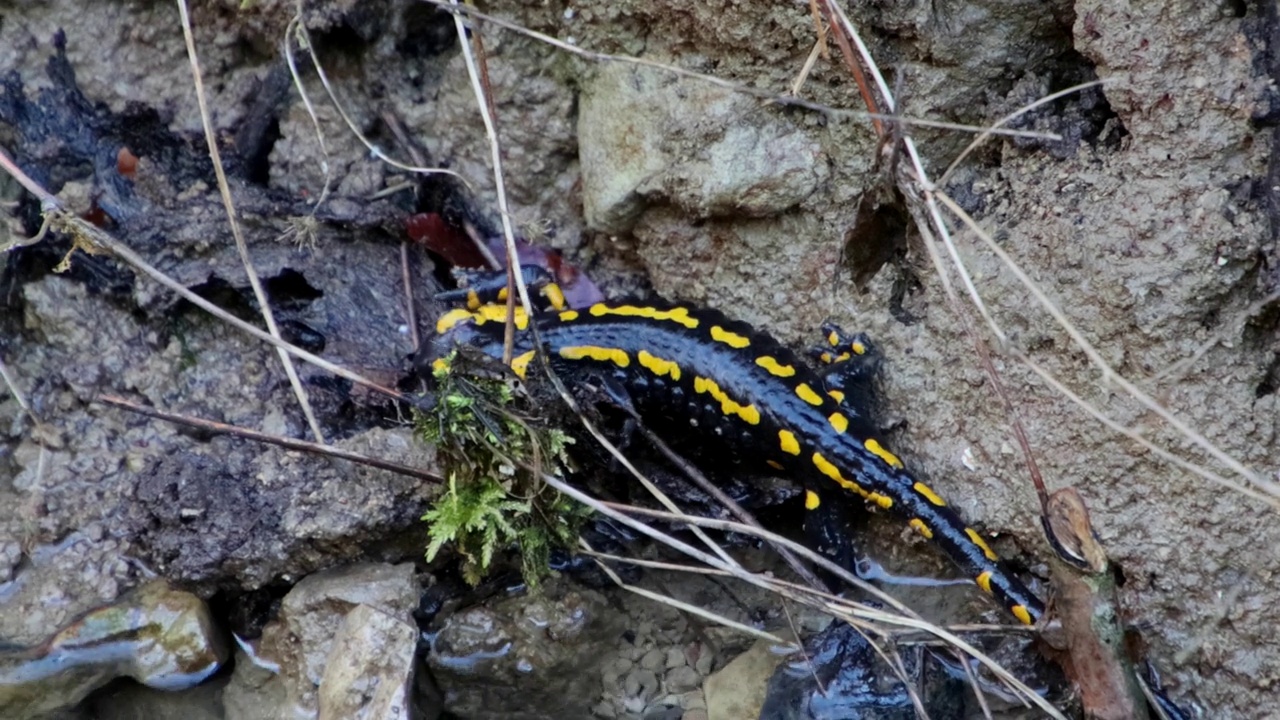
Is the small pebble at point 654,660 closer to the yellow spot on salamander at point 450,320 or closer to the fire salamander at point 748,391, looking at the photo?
the fire salamander at point 748,391

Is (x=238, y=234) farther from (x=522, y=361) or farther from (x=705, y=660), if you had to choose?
(x=705, y=660)

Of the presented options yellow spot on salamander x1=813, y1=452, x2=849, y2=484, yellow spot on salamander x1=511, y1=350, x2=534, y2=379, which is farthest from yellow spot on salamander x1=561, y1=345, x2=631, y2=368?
yellow spot on salamander x1=813, y1=452, x2=849, y2=484

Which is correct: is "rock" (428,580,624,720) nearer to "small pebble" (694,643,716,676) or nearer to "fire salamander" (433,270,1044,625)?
"small pebble" (694,643,716,676)

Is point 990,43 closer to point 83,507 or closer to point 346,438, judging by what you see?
point 346,438

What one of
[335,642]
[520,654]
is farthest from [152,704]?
[520,654]

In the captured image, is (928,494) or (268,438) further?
(268,438)

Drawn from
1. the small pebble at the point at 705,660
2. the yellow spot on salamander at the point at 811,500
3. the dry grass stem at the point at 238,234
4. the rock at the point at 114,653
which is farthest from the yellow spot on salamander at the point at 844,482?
the rock at the point at 114,653
